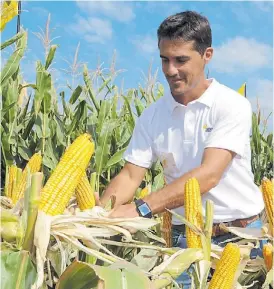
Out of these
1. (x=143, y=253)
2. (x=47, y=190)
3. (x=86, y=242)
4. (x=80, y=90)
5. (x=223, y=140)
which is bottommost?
(x=143, y=253)

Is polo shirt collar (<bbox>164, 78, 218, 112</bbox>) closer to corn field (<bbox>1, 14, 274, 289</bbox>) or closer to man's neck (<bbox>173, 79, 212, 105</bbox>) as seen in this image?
man's neck (<bbox>173, 79, 212, 105</bbox>)

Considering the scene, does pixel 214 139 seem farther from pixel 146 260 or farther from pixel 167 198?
pixel 146 260

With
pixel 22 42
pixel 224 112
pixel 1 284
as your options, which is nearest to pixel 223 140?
pixel 224 112

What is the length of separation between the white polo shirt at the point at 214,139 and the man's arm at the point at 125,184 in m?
0.14

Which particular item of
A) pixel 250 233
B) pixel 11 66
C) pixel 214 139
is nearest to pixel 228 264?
pixel 250 233

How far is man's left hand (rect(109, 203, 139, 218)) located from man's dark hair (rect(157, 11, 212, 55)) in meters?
0.93

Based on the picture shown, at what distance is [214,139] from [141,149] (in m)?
0.51

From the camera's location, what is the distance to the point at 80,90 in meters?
4.76

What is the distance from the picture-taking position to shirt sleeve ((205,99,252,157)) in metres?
2.26

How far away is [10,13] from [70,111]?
2707 mm

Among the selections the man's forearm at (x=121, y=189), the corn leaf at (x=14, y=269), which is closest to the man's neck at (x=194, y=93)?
the man's forearm at (x=121, y=189)

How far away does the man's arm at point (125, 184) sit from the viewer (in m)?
2.51

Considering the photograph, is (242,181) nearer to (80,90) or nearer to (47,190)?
(47,190)

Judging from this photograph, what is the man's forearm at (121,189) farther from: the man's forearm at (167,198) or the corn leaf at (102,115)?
the corn leaf at (102,115)
